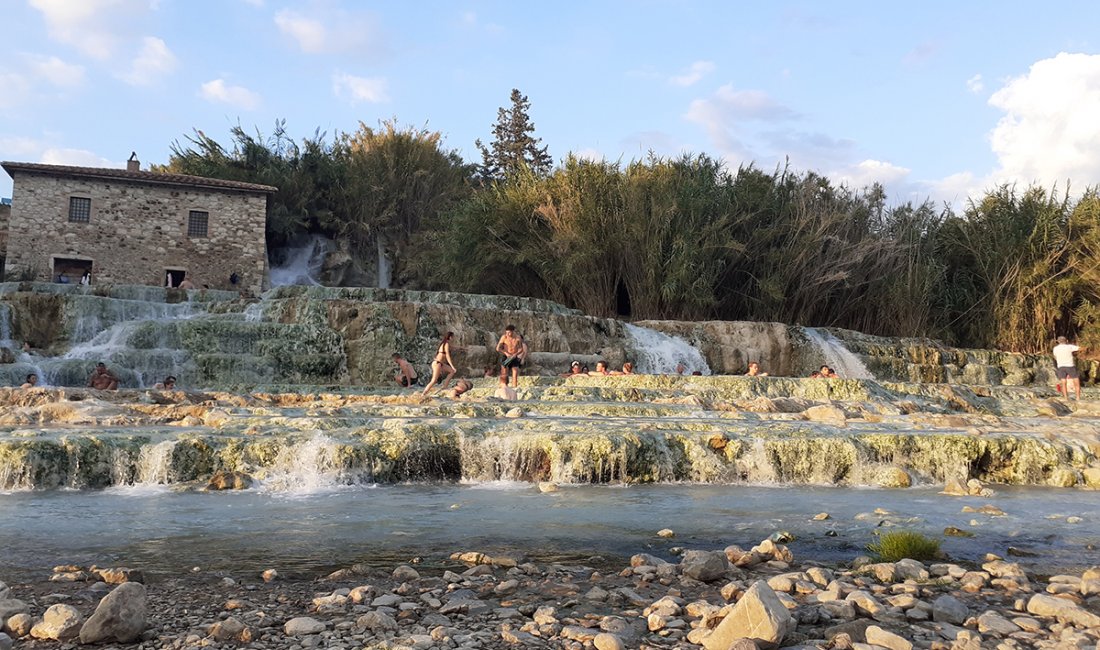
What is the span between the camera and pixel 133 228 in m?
27.1

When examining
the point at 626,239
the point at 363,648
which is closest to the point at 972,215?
the point at 626,239

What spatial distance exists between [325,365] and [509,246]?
416 inches

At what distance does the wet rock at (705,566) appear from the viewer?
4.21m

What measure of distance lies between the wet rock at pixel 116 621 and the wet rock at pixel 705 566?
8.30 ft

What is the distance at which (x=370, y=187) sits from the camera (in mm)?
33875

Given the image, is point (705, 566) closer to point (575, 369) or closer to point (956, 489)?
point (956, 489)

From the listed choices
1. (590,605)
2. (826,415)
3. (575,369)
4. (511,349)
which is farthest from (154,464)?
(575,369)

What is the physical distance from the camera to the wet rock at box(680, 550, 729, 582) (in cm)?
421

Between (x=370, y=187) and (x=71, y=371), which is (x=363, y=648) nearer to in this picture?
(x=71, y=371)

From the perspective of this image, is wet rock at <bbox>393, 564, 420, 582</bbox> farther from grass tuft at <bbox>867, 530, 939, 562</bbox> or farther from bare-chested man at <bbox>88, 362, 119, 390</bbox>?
bare-chested man at <bbox>88, 362, 119, 390</bbox>

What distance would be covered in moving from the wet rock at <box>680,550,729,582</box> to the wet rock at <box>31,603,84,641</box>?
274 cm

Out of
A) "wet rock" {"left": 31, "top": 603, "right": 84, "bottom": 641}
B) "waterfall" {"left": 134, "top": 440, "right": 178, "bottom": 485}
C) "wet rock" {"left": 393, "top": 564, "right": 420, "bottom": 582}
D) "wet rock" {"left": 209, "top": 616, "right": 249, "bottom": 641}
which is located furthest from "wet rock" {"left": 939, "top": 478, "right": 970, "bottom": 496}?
"waterfall" {"left": 134, "top": 440, "right": 178, "bottom": 485}

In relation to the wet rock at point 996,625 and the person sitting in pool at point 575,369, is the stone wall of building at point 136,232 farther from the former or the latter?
the wet rock at point 996,625

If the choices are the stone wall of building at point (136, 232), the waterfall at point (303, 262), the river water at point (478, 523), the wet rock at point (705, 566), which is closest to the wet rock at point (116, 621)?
the river water at point (478, 523)
